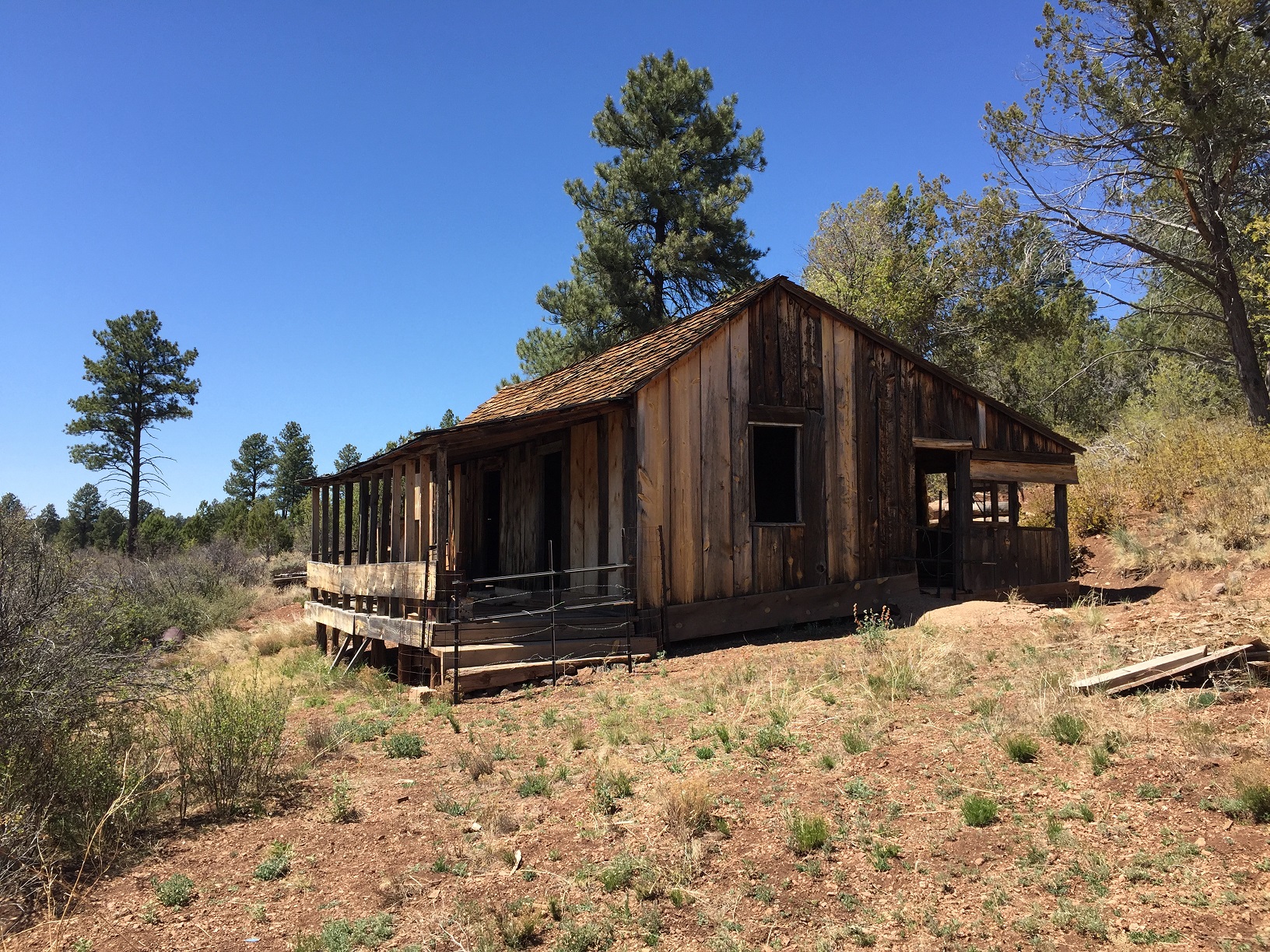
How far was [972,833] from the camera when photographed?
502cm

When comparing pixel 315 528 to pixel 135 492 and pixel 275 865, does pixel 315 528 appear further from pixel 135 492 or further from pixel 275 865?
pixel 135 492

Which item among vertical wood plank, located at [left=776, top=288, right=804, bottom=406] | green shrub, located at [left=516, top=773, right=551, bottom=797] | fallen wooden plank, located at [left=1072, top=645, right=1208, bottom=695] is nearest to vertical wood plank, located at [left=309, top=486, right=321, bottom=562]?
vertical wood plank, located at [left=776, top=288, right=804, bottom=406]

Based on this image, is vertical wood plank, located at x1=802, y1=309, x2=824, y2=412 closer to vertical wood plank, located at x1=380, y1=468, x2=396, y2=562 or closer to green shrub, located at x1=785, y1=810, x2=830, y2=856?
vertical wood plank, located at x1=380, y1=468, x2=396, y2=562

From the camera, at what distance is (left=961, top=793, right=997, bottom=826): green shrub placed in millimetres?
5090

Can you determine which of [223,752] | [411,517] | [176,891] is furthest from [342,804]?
[411,517]

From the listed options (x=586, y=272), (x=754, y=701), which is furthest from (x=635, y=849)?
(x=586, y=272)

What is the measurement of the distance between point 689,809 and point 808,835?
796 millimetres

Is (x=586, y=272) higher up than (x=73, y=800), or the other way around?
(x=586, y=272)

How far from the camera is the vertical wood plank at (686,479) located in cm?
1141

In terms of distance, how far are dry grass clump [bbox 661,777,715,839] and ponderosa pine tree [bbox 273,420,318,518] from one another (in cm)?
5774

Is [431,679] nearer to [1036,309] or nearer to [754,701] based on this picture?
[754,701]

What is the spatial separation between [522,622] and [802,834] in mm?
5838

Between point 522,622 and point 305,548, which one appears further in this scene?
point 305,548

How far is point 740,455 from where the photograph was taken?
12141 millimetres
